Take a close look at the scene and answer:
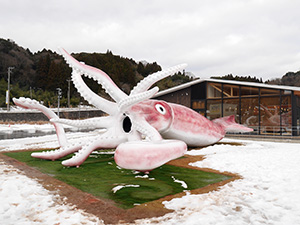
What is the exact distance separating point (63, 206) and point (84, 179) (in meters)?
1.60

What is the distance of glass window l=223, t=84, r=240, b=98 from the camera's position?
19.5 m

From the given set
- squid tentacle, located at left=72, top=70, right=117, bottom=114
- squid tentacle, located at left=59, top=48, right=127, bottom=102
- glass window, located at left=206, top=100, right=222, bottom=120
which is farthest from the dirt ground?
glass window, located at left=206, top=100, right=222, bottom=120

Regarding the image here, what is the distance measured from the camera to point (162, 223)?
2912mm

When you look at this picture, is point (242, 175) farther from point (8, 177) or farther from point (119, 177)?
point (8, 177)

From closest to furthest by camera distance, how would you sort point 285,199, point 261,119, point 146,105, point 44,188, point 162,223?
point 162,223, point 285,199, point 44,188, point 146,105, point 261,119

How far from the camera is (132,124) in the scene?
6.61 meters

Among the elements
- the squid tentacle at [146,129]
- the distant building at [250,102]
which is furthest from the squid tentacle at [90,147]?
the distant building at [250,102]

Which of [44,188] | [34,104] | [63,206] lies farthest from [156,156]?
[34,104]

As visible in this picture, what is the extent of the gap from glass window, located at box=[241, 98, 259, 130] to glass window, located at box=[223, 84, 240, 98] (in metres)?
0.82

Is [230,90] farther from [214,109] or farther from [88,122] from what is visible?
[88,122]

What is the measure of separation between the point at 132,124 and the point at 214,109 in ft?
52.1

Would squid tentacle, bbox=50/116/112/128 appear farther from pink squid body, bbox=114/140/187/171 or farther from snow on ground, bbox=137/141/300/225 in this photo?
snow on ground, bbox=137/141/300/225

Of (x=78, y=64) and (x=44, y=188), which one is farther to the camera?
(x=78, y=64)

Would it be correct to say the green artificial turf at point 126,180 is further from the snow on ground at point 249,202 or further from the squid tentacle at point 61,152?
the snow on ground at point 249,202
